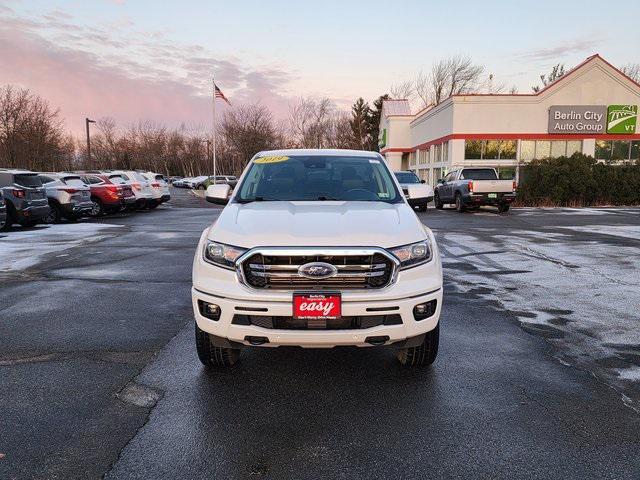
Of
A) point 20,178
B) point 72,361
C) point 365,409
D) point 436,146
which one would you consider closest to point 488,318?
point 365,409

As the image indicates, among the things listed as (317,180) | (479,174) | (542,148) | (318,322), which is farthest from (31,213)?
(542,148)

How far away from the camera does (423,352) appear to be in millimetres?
3904

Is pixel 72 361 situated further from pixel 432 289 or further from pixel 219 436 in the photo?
pixel 432 289

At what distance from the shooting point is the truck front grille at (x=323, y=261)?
3.33 m

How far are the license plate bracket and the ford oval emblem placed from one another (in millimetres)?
120

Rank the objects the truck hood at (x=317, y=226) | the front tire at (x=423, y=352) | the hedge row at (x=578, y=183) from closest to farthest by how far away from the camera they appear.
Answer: the truck hood at (x=317, y=226), the front tire at (x=423, y=352), the hedge row at (x=578, y=183)

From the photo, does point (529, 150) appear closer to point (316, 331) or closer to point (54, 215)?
point (54, 215)

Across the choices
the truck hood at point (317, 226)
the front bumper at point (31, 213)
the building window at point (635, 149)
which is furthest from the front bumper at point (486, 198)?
the truck hood at point (317, 226)

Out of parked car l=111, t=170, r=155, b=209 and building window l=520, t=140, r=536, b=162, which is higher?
building window l=520, t=140, r=536, b=162

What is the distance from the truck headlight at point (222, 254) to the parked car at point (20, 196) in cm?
1318

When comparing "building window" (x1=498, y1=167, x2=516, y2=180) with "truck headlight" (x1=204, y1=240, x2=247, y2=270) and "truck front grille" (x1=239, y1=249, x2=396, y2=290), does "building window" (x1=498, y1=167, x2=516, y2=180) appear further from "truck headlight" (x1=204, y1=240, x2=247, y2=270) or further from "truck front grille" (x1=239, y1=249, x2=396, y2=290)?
"truck headlight" (x1=204, y1=240, x2=247, y2=270)

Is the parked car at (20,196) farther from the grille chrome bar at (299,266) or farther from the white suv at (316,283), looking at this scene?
the grille chrome bar at (299,266)

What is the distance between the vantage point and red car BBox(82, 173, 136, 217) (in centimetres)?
2034

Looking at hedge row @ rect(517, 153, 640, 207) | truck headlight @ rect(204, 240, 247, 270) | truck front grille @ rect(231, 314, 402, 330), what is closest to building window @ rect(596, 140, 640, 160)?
hedge row @ rect(517, 153, 640, 207)
